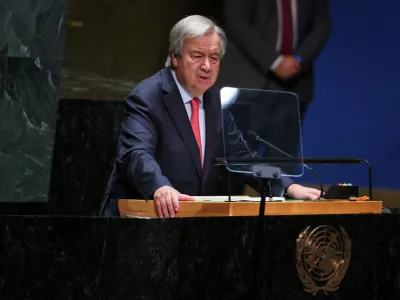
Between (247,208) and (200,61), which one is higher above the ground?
(200,61)

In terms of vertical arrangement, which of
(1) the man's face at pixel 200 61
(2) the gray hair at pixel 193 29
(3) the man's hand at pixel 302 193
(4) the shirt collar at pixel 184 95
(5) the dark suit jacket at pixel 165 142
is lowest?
(3) the man's hand at pixel 302 193

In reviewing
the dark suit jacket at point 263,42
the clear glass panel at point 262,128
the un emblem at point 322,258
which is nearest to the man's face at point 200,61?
the clear glass panel at point 262,128

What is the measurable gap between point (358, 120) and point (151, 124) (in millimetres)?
2091

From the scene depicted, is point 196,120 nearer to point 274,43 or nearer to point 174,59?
point 174,59

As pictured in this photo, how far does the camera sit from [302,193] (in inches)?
103

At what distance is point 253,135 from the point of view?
2389 mm

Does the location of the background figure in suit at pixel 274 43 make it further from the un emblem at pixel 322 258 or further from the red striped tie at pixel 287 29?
the un emblem at pixel 322 258

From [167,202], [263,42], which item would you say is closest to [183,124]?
[167,202]

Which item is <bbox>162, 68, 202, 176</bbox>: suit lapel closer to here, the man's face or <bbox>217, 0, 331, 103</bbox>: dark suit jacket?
the man's face

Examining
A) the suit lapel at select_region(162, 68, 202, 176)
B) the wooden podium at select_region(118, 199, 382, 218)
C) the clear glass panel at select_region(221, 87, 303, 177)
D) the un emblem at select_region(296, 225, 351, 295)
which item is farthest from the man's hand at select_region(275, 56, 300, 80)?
the un emblem at select_region(296, 225, 351, 295)

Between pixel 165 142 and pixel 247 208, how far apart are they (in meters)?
0.62

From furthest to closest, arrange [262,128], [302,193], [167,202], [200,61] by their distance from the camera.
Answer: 1. [200,61]
2. [302,193]
3. [262,128]
4. [167,202]

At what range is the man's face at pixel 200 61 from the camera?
8.92ft

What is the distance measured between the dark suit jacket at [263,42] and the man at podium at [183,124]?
5.11 feet
